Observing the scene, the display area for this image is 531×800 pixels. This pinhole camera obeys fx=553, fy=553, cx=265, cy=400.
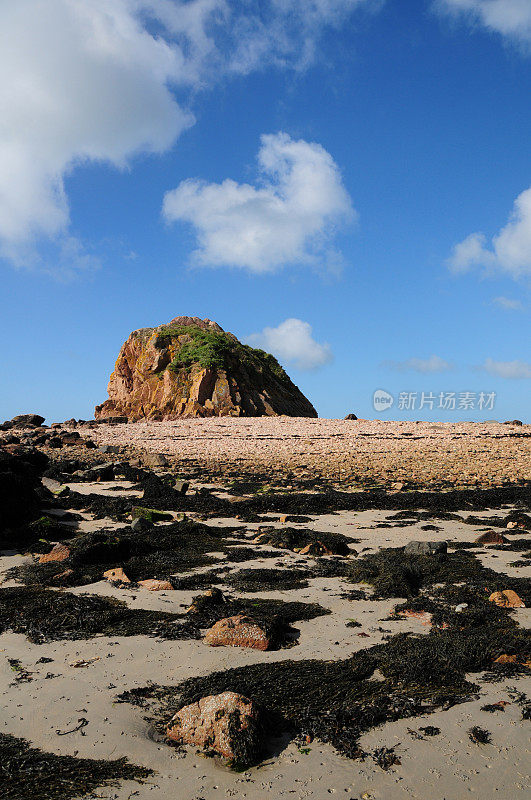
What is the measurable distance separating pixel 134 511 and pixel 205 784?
841 cm

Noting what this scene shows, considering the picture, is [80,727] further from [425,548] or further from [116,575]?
[425,548]

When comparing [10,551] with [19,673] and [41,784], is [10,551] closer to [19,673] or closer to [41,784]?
[19,673]

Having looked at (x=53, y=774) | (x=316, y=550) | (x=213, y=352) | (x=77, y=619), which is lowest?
(x=53, y=774)

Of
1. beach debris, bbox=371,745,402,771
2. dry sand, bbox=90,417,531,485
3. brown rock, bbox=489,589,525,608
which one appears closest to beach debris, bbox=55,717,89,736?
beach debris, bbox=371,745,402,771

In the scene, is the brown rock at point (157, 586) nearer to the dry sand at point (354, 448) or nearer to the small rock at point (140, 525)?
the small rock at point (140, 525)

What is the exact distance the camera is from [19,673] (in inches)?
172

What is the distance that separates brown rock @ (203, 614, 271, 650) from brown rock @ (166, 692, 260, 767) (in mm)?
1249

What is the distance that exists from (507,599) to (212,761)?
3826 mm

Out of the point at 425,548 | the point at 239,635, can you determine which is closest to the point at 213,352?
the point at 425,548

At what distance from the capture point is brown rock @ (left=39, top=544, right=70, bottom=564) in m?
7.77

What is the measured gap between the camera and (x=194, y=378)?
151 feet

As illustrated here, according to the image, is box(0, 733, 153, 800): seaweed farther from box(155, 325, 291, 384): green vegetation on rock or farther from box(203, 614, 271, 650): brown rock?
box(155, 325, 291, 384): green vegetation on rock

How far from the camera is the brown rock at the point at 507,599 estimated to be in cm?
576

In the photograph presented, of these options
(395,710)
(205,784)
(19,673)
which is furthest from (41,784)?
(395,710)
